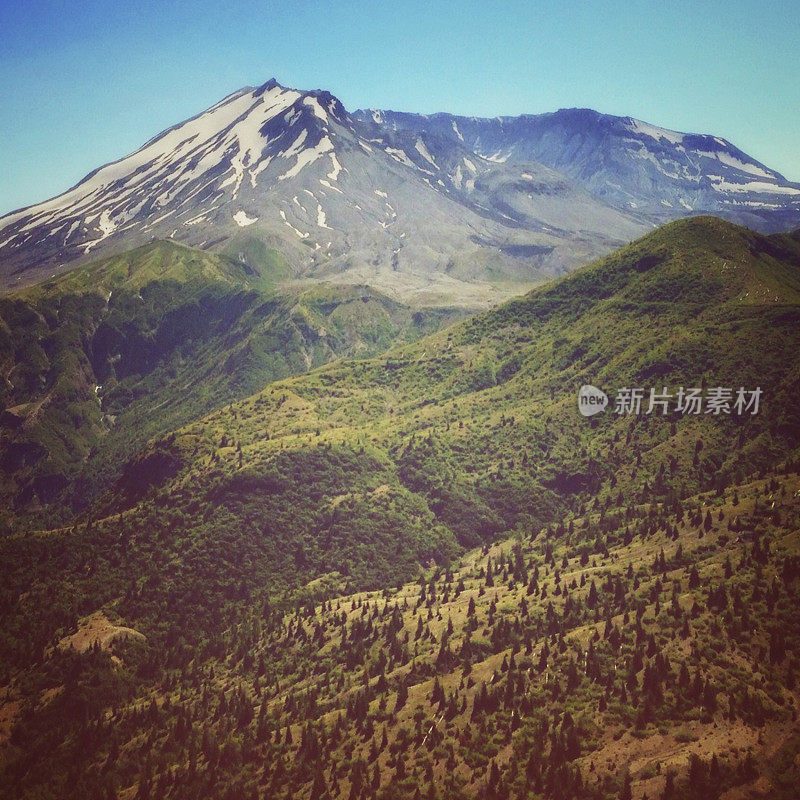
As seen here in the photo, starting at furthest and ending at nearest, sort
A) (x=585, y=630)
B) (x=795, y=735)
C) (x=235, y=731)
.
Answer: (x=235, y=731) → (x=585, y=630) → (x=795, y=735)

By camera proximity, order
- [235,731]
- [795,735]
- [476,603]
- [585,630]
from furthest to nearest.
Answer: [476,603], [235,731], [585,630], [795,735]

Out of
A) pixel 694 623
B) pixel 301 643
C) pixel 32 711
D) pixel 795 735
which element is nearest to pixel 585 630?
pixel 694 623

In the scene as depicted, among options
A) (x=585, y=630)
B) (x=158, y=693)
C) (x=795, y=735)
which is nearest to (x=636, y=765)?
(x=795, y=735)

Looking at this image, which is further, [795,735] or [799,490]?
[799,490]

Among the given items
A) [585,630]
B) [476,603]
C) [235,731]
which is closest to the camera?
[585,630]

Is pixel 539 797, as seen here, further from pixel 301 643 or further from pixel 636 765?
pixel 301 643

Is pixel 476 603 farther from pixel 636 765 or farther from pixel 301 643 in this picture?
pixel 636 765

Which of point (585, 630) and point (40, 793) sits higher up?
point (585, 630)

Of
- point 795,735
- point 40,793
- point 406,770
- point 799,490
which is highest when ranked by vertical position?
point 799,490

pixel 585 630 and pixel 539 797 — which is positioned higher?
pixel 585 630
